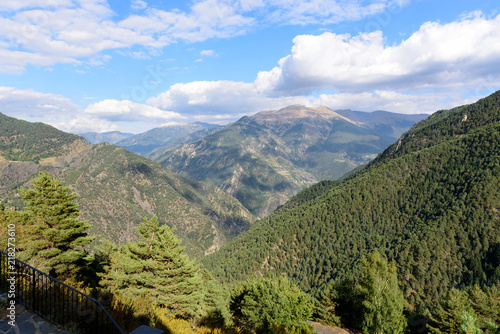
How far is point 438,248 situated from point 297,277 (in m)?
79.9

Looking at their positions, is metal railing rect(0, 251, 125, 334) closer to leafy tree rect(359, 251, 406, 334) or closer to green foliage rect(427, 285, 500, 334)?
leafy tree rect(359, 251, 406, 334)

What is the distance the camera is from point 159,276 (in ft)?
103

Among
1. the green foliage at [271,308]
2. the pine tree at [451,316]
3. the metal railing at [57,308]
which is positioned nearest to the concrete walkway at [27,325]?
the metal railing at [57,308]

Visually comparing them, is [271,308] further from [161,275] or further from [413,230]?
[413,230]

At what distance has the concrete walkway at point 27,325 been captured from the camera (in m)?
9.32

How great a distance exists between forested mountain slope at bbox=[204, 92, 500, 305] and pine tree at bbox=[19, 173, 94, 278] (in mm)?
133521

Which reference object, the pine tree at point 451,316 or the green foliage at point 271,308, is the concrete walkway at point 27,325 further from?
the pine tree at point 451,316

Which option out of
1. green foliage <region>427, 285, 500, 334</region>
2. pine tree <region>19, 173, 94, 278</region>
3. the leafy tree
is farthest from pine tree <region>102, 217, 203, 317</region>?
green foliage <region>427, 285, 500, 334</region>

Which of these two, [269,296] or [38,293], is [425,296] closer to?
[269,296]

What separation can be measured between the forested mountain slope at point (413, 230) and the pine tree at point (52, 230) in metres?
134

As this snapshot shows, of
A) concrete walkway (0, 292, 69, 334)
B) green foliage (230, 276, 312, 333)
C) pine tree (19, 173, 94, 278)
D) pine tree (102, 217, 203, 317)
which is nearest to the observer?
concrete walkway (0, 292, 69, 334)

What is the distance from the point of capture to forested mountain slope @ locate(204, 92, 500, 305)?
395 ft

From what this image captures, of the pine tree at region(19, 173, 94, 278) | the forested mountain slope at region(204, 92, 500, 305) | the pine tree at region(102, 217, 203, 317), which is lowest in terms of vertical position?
the forested mountain slope at region(204, 92, 500, 305)

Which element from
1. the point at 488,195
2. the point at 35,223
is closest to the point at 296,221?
the point at 488,195
